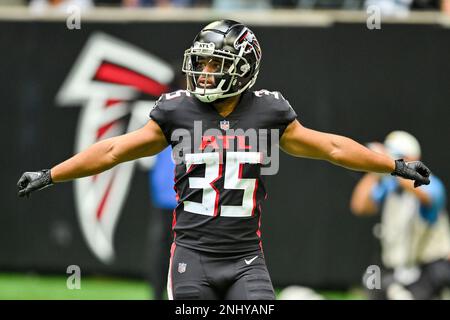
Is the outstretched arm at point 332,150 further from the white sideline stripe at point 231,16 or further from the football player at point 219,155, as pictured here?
the white sideline stripe at point 231,16

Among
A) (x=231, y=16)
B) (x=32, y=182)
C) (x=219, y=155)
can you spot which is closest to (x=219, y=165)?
(x=219, y=155)

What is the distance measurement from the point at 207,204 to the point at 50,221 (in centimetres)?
505

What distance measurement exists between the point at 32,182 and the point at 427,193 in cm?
373

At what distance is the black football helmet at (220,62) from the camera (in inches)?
215

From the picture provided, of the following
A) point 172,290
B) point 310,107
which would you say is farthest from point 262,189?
point 310,107

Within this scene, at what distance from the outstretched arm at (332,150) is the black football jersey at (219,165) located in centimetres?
8

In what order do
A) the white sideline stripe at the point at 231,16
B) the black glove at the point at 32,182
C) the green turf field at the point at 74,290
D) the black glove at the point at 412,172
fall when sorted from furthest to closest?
the white sideline stripe at the point at 231,16 < the green turf field at the point at 74,290 < the black glove at the point at 412,172 < the black glove at the point at 32,182

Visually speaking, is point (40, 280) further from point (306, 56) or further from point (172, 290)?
point (172, 290)

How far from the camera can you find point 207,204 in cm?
542

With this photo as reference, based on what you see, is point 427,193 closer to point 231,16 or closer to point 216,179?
point 231,16

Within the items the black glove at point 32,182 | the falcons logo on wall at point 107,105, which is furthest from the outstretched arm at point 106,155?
the falcons logo on wall at point 107,105

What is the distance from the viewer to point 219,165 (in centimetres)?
542

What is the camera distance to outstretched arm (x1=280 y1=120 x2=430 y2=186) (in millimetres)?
5559

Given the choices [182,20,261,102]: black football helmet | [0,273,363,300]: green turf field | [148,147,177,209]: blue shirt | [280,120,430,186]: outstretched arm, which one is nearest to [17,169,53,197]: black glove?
[182,20,261,102]: black football helmet
